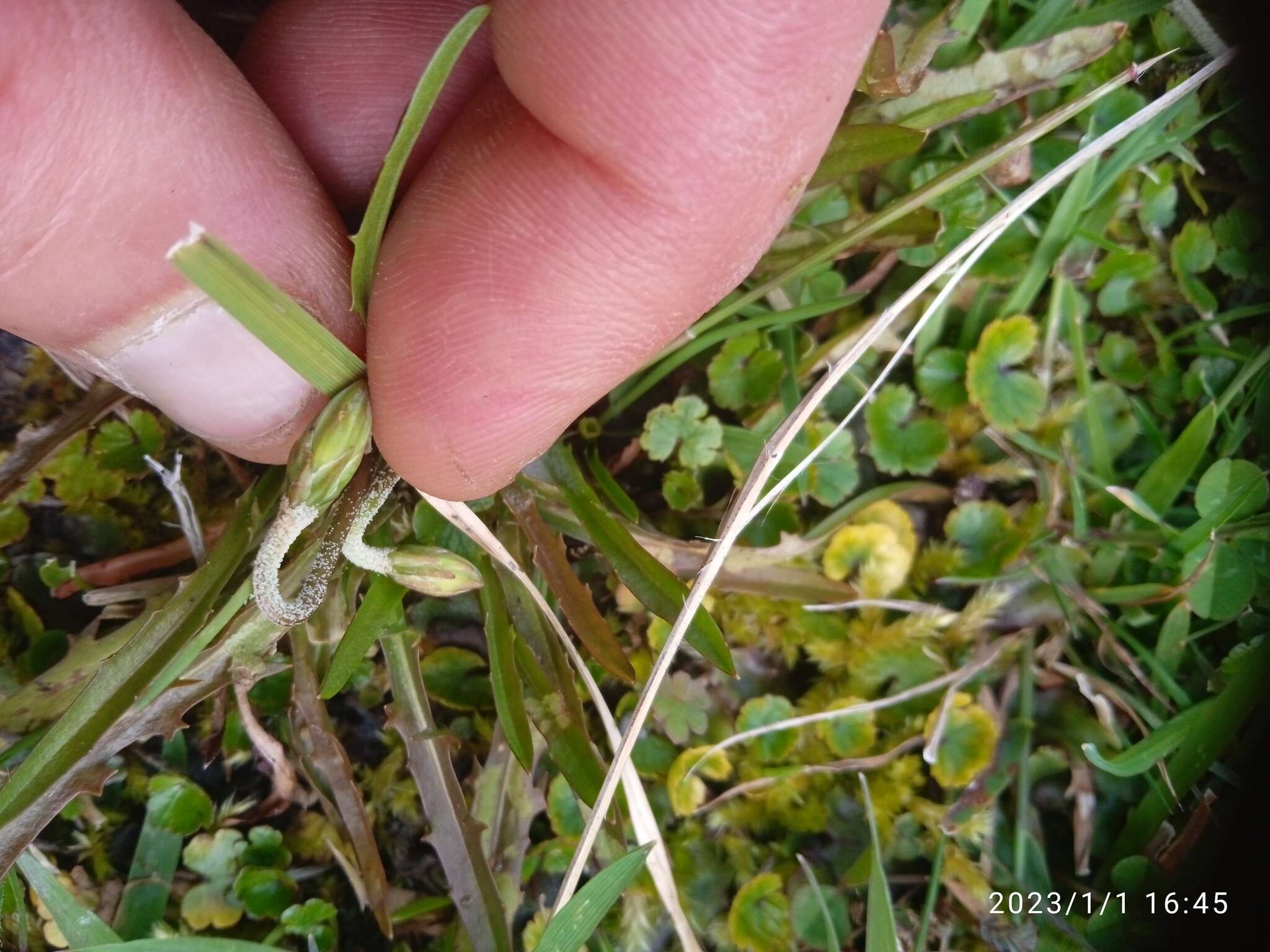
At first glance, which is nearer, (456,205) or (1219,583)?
(456,205)

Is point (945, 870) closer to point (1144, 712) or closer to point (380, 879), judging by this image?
point (1144, 712)

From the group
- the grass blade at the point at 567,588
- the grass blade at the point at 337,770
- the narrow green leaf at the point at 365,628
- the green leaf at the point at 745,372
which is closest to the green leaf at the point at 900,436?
the green leaf at the point at 745,372

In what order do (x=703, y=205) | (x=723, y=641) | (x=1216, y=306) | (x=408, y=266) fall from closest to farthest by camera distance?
(x=703, y=205) → (x=408, y=266) → (x=723, y=641) → (x=1216, y=306)

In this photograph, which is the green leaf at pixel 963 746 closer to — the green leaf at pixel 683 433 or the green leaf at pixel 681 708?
the green leaf at pixel 681 708

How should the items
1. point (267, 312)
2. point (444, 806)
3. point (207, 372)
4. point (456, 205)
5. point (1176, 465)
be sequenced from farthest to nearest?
1. point (1176, 465)
2. point (444, 806)
3. point (207, 372)
4. point (456, 205)
5. point (267, 312)

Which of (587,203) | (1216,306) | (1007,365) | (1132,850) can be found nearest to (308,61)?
(587,203)

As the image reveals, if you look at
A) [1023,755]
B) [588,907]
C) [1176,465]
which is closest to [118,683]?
[588,907]

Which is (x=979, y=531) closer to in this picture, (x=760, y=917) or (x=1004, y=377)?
(x=1004, y=377)
